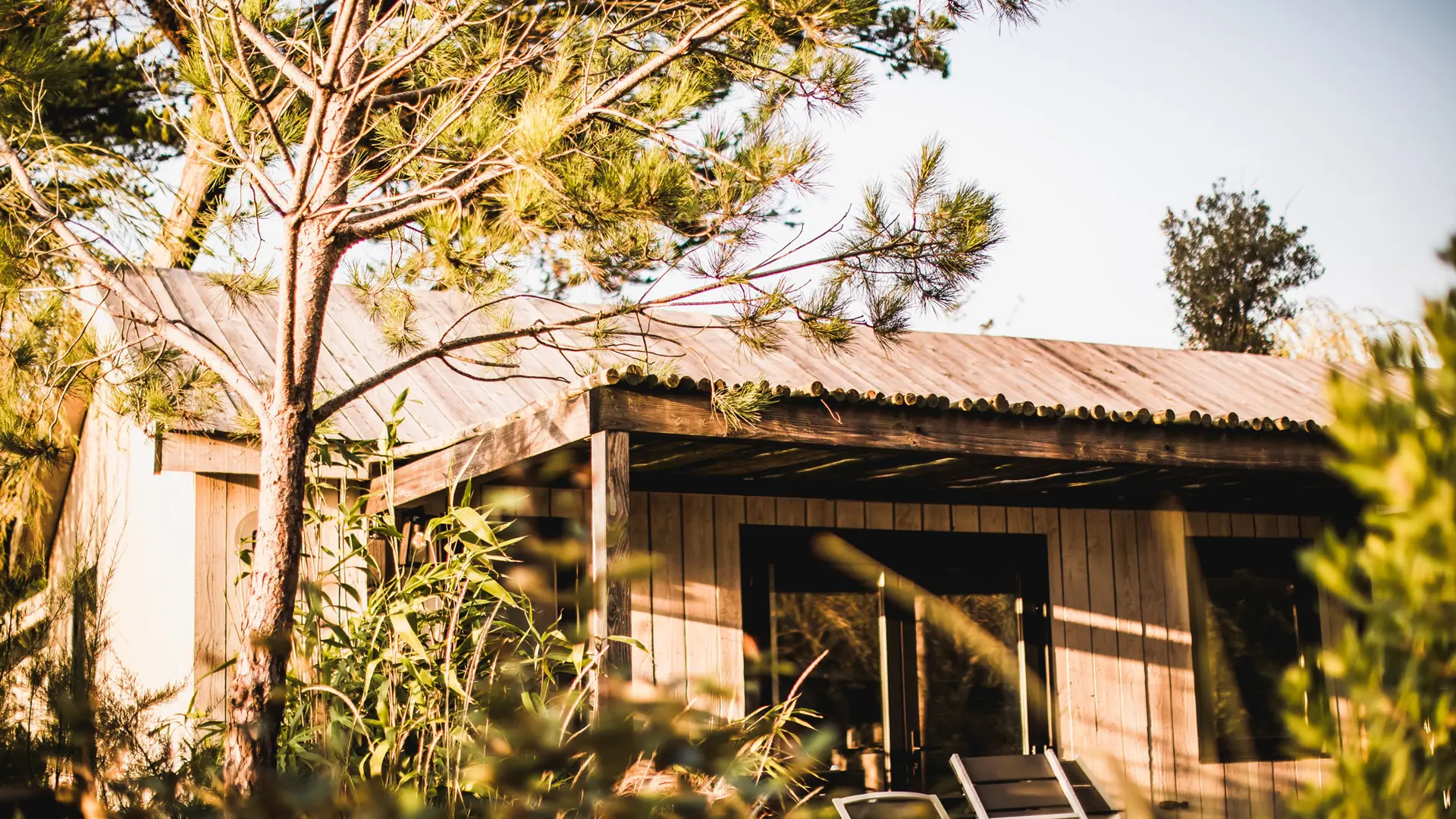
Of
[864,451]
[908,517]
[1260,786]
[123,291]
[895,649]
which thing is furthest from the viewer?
[1260,786]

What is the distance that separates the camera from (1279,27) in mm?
4398

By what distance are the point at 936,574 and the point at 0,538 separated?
632 cm

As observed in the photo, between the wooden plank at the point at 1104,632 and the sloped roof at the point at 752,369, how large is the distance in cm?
93

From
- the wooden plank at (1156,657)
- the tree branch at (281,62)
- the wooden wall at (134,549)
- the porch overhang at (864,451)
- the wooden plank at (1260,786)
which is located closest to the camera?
the tree branch at (281,62)

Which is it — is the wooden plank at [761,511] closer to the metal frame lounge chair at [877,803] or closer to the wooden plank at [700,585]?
the wooden plank at [700,585]

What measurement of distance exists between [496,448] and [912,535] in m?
3.25

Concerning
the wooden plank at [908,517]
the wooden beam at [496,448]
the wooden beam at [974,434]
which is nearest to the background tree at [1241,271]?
the wooden plank at [908,517]

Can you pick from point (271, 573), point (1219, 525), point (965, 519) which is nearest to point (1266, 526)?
point (1219, 525)

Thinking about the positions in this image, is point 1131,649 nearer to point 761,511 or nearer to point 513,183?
point 761,511

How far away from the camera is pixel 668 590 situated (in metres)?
7.45

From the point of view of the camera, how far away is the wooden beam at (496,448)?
4906 mm

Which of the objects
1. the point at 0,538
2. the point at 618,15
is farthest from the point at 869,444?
the point at 0,538

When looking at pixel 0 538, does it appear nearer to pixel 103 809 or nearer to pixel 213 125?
pixel 213 125

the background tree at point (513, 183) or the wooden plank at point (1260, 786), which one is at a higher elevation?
the background tree at point (513, 183)
